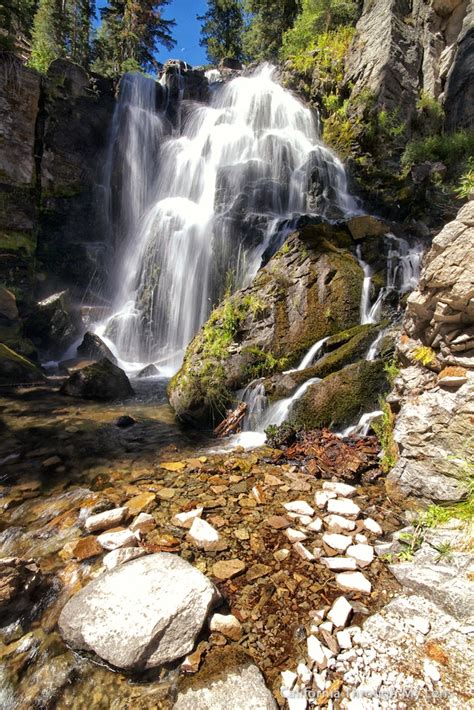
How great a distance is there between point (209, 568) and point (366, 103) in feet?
60.9

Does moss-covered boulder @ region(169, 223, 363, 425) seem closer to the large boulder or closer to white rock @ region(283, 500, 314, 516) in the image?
the large boulder

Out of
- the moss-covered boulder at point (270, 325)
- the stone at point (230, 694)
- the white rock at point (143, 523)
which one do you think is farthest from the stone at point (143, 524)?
the moss-covered boulder at point (270, 325)

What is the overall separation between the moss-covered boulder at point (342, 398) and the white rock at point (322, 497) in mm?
1584

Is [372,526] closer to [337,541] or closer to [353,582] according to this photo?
[337,541]

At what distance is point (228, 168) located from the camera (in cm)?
1441

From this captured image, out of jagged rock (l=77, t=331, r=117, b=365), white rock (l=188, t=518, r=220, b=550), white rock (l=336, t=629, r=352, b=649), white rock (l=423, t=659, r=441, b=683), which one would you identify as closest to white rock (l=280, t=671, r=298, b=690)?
white rock (l=336, t=629, r=352, b=649)

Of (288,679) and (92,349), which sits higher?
(92,349)

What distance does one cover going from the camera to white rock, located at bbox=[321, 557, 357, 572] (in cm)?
261

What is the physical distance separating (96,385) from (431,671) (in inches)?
310

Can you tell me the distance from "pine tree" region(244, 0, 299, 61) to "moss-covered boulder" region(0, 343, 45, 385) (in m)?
27.0

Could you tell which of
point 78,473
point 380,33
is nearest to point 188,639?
point 78,473

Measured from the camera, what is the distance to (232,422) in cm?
593

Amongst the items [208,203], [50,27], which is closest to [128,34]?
[50,27]

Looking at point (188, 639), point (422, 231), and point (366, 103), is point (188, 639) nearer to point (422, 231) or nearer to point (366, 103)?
point (422, 231)
